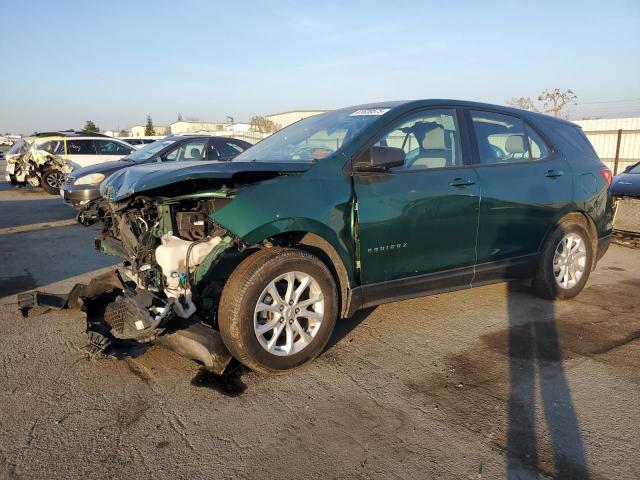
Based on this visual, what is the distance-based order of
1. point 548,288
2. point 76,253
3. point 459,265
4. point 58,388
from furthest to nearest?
point 76,253 < point 548,288 < point 459,265 < point 58,388

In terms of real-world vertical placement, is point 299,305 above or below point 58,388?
above

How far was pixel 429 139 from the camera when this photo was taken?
416cm

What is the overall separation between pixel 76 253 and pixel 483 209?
5.71 metres

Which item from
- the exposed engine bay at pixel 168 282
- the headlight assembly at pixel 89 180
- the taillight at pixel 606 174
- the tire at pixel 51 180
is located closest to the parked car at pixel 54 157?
the tire at pixel 51 180

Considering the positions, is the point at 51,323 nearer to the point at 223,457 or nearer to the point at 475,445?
the point at 223,457

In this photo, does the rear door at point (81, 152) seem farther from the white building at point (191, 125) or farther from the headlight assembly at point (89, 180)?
the white building at point (191, 125)

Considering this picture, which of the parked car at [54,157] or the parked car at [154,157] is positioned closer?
the parked car at [154,157]

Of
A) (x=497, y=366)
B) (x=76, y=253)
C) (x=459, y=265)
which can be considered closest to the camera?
(x=497, y=366)

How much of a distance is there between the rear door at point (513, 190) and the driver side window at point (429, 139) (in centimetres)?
22

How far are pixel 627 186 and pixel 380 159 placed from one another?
5.97 metres

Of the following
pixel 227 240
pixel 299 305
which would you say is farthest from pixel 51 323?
pixel 299 305

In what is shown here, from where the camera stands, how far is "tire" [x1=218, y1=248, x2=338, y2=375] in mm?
3186

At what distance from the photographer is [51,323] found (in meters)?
4.35

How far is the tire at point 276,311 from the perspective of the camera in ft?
10.5
